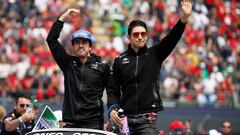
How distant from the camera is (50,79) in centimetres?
2159

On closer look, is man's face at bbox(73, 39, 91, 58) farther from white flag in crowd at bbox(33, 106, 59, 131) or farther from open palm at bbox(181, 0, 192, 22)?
open palm at bbox(181, 0, 192, 22)

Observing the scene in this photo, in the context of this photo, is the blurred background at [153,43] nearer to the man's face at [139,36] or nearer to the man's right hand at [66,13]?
the man's right hand at [66,13]

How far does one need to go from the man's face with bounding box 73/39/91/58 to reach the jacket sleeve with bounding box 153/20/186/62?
0.89 m

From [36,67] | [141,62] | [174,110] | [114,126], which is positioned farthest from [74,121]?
[36,67]

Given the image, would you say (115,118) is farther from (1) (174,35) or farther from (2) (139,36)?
(1) (174,35)

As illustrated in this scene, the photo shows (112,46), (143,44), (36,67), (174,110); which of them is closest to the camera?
(143,44)

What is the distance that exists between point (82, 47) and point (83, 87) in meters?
0.52

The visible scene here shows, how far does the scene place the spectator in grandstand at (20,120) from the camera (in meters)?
10.2

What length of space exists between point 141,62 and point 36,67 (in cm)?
1333

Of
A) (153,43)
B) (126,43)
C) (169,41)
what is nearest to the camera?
(169,41)

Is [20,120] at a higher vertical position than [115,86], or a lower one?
lower

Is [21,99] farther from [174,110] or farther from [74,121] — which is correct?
[174,110]

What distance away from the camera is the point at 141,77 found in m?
9.33

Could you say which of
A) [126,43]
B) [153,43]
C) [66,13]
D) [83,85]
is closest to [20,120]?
[83,85]
